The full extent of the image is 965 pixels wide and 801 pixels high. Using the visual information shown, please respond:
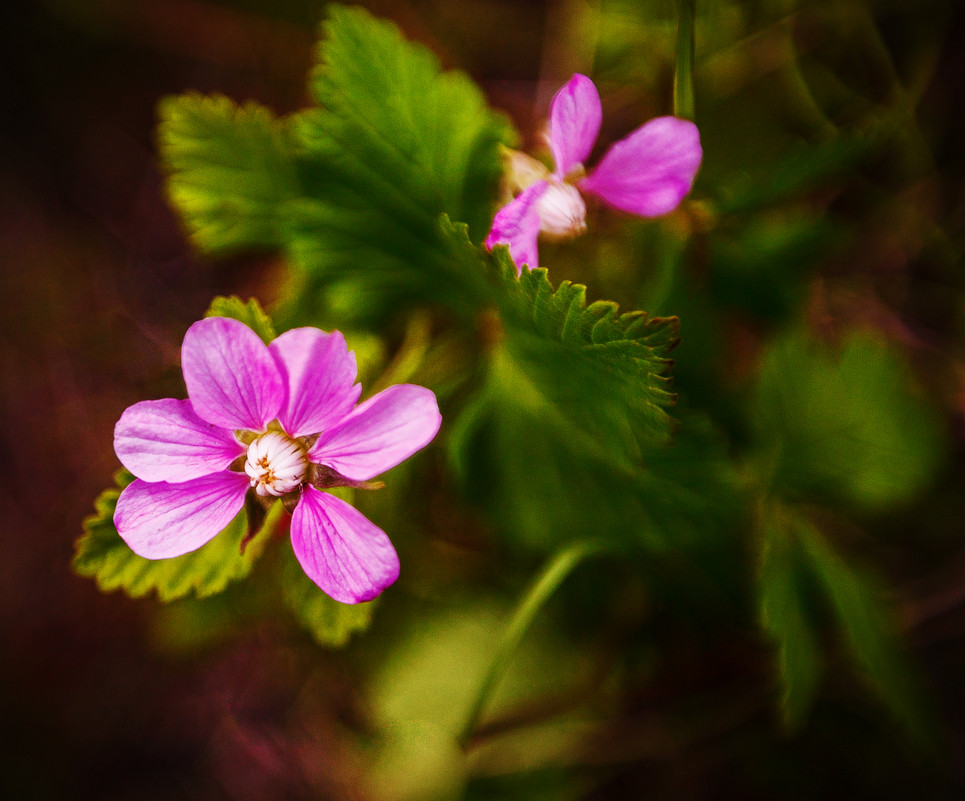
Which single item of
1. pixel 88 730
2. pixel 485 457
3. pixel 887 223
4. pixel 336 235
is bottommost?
pixel 88 730

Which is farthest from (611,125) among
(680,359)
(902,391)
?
(902,391)

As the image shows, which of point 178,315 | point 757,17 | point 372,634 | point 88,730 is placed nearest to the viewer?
point 757,17

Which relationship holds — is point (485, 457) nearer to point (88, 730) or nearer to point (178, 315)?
point (178, 315)

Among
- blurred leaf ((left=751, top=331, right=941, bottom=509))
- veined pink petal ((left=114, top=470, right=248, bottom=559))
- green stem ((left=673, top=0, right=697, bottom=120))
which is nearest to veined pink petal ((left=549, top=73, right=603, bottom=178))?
green stem ((left=673, top=0, right=697, bottom=120))

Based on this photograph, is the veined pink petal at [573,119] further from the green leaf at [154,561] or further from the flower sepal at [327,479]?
the green leaf at [154,561]

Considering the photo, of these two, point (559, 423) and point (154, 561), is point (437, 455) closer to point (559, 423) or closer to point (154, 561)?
point (559, 423)

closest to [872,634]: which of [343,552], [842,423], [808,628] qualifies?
[808,628]
